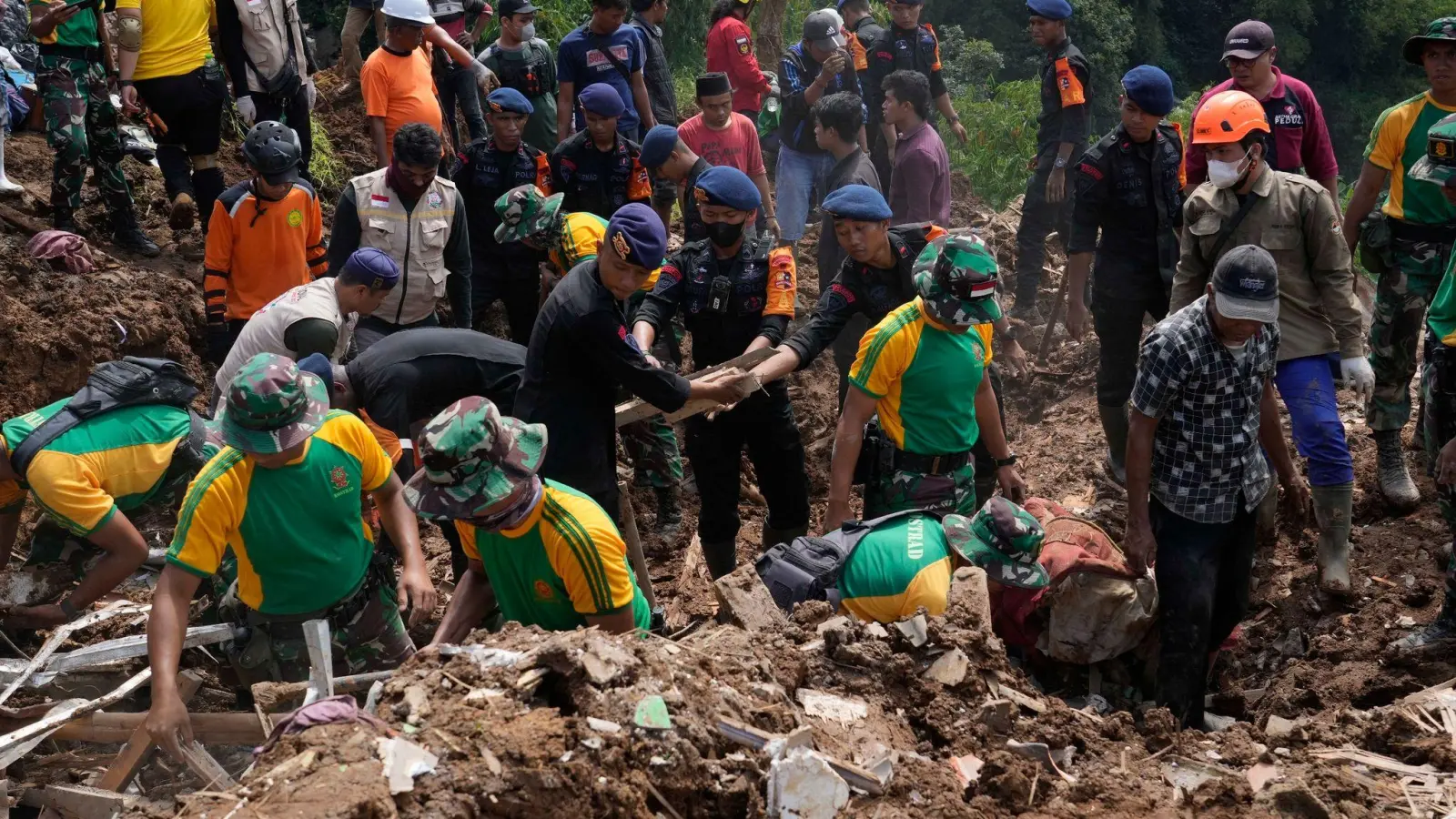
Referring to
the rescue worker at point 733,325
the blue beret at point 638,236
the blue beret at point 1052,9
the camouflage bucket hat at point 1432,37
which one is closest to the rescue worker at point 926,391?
the rescue worker at point 733,325

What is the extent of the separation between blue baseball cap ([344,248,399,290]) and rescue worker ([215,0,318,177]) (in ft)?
8.28

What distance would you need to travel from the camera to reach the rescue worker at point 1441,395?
5363mm

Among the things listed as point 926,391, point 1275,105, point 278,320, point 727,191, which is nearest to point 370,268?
point 278,320

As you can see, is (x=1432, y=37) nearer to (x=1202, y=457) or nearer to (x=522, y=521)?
(x=1202, y=457)

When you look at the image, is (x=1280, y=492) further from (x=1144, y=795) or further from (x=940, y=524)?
(x=1144, y=795)

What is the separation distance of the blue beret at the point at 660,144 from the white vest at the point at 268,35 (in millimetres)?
2441

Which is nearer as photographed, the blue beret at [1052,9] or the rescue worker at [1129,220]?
the rescue worker at [1129,220]

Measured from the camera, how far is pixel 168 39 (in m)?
7.66

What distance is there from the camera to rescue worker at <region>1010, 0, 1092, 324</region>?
362 inches

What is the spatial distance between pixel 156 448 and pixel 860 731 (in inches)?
119

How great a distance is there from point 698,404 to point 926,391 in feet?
3.49

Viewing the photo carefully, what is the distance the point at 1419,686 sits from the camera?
5273 millimetres

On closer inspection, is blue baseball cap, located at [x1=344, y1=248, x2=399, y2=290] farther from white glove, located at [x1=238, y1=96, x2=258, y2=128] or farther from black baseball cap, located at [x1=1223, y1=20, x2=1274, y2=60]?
black baseball cap, located at [x1=1223, y1=20, x2=1274, y2=60]

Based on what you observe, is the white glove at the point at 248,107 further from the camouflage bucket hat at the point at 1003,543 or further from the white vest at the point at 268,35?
the camouflage bucket hat at the point at 1003,543
